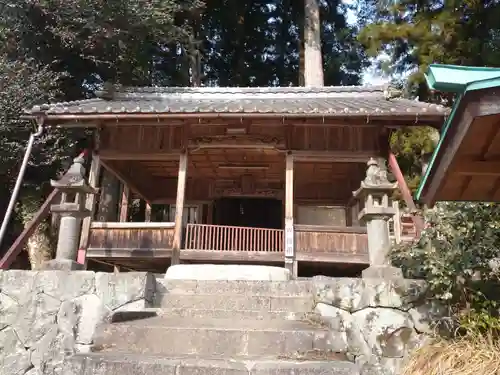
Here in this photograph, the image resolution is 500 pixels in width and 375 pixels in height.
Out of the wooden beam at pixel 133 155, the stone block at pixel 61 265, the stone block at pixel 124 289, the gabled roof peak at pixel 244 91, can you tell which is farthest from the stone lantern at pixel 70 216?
the gabled roof peak at pixel 244 91

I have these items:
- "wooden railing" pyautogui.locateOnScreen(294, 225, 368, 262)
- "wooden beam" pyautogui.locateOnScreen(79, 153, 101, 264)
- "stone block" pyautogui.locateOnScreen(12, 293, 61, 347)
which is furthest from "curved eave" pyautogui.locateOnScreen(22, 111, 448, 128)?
"stone block" pyautogui.locateOnScreen(12, 293, 61, 347)

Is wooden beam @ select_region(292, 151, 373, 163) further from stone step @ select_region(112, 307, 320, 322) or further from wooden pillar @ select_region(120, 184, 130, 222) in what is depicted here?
wooden pillar @ select_region(120, 184, 130, 222)

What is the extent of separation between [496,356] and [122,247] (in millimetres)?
7564

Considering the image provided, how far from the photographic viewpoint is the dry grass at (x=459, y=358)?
4.03 m

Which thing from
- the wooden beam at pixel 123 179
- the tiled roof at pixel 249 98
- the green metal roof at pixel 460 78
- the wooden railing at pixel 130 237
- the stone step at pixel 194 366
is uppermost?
the tiled roof at pixel 249 98

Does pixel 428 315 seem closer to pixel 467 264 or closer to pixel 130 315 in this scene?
pixel 467 264

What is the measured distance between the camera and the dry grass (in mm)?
4027

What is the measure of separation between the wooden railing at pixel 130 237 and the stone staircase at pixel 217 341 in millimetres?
4127

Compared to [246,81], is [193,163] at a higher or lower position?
lower

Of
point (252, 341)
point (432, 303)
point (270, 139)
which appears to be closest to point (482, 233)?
point (432, 303)

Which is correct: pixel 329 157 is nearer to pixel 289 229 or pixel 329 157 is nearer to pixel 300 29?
pixel 289 229

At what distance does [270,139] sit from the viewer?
390 inches

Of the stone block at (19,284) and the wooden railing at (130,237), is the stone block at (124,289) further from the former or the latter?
the wooden railing at (130,237)

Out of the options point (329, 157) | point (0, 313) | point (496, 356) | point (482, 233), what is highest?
point (329, 157)
